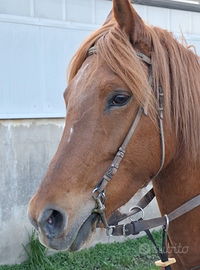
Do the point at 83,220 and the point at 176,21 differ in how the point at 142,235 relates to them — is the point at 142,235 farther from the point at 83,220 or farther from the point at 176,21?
the point at 83,220

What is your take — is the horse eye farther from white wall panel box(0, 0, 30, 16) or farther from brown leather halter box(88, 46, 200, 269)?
white wall panel box(0, 0, 30, 16)

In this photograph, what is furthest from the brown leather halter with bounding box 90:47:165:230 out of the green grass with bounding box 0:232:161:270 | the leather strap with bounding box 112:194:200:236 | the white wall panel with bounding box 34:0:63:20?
the white wall panel with bounding box 34:0:63:20

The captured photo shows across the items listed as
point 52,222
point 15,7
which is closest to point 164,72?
point 52,222

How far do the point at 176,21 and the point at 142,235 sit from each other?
3.28 m

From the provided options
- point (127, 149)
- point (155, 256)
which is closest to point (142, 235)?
point (155, 256)

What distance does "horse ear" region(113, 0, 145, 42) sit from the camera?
173 centimetres

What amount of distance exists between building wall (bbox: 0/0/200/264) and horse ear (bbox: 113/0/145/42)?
264 cm

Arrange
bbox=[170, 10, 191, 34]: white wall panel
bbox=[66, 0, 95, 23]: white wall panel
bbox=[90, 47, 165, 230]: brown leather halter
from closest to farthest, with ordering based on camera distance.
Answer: bbox=[90, 47, 165, 230]: brown leather halter < bbox=[66, 0, 95, 23]: white wall panel < bbox=[170, 10, 191, 34]: white wall panel

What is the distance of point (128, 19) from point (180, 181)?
2.90 feet

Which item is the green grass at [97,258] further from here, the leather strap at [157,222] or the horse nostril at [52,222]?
the horse nostril at [52,222]

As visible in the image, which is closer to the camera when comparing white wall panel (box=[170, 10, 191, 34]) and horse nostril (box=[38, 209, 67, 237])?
horse nostril (box=[38, 209, 67, 237])

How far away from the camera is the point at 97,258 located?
4.60 metres

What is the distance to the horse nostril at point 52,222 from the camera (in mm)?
1562

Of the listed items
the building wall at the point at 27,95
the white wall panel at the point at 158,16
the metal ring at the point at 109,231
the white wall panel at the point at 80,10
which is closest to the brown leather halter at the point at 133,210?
the metal ring at the point at 109,231
